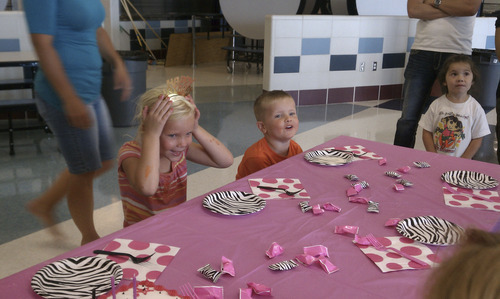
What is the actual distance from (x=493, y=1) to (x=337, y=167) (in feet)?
21.6

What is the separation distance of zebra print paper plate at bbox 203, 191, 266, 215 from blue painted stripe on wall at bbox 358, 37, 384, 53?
410 cm

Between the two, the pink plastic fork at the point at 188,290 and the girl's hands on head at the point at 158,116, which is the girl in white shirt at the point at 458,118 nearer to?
the girl's hands on head at the point at 158,116

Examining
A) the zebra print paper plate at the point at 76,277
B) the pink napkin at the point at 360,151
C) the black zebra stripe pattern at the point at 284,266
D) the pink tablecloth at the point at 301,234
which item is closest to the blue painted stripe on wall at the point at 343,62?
the pink napkin at the point at 360,151

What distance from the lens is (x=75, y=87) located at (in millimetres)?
1689

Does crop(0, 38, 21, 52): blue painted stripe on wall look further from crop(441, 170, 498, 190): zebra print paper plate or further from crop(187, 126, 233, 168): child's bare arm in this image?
crop(441, 170, 498, 190): zebra print paper plate

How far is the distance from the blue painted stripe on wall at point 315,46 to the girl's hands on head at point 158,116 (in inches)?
139

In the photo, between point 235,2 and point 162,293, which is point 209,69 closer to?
point 235,2

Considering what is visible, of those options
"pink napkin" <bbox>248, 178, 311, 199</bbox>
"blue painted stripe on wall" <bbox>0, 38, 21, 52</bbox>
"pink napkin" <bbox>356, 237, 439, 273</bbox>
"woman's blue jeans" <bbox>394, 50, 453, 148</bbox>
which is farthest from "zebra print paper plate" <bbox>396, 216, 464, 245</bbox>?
"blue painted stripe on wall" <bbox>0, 38, 21, 52</bbox>

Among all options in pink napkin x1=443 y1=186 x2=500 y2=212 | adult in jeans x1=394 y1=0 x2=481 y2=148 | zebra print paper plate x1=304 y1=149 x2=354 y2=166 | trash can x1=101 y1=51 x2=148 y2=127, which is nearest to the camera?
pink napkin x1=443 y1=186 x2=500 y2=212

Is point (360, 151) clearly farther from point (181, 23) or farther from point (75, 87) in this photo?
point (181, 23)

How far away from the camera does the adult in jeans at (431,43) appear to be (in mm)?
2725

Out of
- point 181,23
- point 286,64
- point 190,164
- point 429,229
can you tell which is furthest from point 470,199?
point 181,23

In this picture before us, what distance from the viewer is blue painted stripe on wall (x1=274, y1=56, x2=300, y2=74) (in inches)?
187

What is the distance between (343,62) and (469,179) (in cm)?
369
